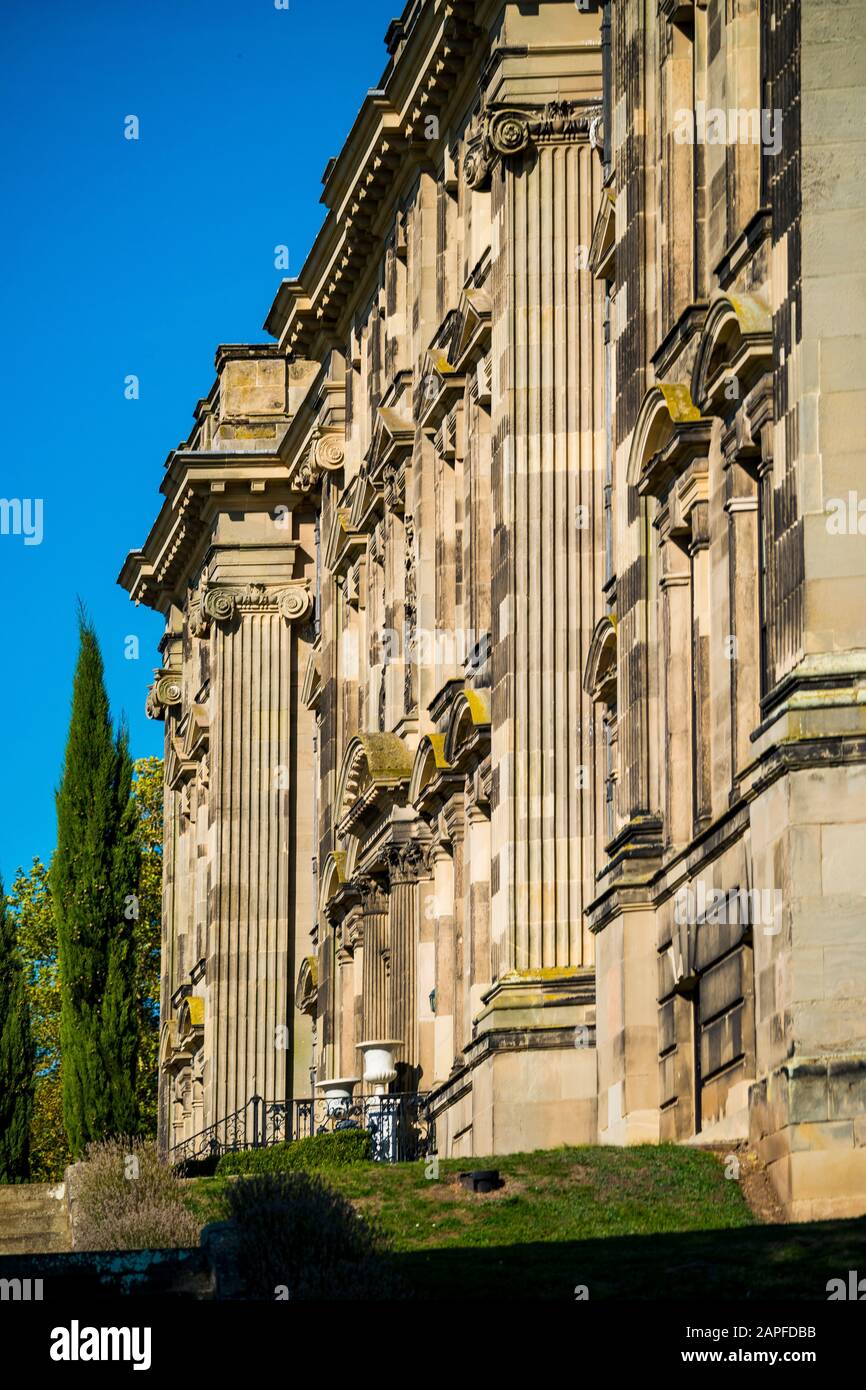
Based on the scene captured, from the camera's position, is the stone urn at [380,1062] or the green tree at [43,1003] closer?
the stone urn at [380,1062]

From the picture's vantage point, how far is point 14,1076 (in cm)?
6431

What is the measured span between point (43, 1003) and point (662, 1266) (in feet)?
200

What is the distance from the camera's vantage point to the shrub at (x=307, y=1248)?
2202 cm

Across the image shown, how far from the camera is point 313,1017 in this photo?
2452 inches

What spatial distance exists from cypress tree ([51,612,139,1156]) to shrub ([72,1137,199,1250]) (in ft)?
90.3

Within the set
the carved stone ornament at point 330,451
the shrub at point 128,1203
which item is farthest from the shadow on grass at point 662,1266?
the carved stone ornament at point 330,451

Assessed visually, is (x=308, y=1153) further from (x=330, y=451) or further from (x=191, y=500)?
(x=191, y=500)

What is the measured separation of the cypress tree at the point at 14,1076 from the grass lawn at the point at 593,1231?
31051mm

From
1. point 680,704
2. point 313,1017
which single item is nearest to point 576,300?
point 680,704

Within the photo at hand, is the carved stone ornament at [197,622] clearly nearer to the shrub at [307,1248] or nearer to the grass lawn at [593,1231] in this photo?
the grass lawn at [593,1231]

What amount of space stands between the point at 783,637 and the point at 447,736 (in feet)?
59.4

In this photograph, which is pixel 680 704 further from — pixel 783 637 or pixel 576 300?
pixel 576 300

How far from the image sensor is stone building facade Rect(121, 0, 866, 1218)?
88.2 feet

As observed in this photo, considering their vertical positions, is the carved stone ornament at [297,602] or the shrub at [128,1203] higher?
the carved stone ornament at [297,602]
